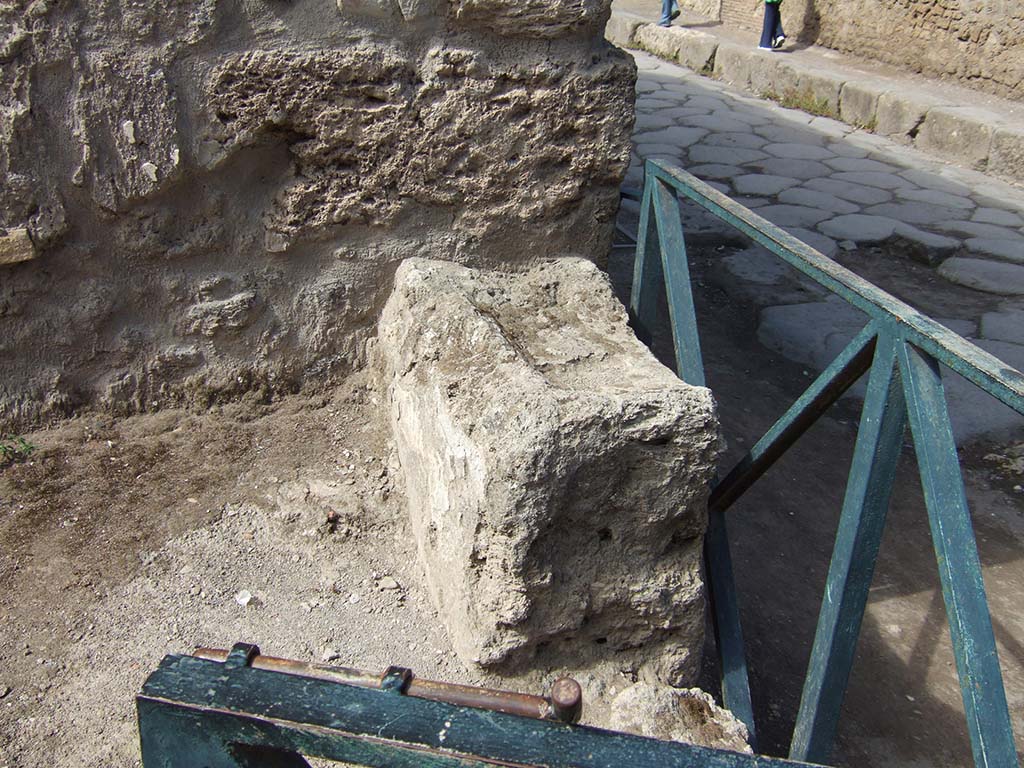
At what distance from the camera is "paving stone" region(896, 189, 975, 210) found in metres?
5.09

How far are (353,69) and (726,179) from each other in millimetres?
3716

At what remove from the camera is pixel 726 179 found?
210 inches

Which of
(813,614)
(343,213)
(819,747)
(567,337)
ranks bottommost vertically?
(813,614)

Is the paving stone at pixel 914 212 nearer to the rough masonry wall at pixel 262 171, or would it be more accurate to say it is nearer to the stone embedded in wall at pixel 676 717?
the rough masonry wall at pixel 262 171

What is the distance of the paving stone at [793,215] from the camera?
4734 millimetres

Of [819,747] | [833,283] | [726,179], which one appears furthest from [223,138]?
[726,179]

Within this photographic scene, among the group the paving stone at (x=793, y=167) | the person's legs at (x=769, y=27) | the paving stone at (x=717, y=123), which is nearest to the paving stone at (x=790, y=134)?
the paving stone at (x=717, y=123)

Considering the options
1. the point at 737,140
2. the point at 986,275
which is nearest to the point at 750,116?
the point at 737,140

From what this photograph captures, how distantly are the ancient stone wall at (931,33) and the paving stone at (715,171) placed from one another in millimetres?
2234

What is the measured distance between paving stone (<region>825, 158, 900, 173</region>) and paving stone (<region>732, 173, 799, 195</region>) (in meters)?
0.48

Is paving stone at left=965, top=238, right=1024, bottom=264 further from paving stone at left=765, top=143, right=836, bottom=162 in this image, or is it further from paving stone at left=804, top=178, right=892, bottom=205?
paving stone at left=765, top=143, right=836, bottom=162

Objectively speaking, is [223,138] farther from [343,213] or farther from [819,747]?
[819,747]

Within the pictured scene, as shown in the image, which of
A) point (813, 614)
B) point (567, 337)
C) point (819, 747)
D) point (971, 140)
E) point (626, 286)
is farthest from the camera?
point (971, 140)

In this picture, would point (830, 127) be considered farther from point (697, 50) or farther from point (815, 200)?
point (697, 50)
